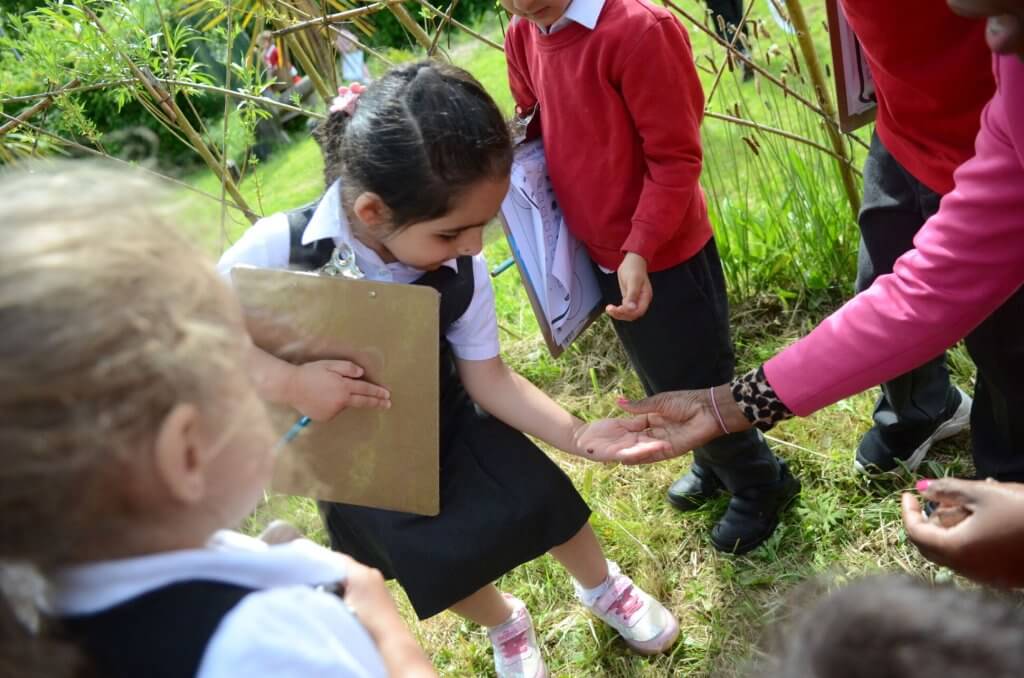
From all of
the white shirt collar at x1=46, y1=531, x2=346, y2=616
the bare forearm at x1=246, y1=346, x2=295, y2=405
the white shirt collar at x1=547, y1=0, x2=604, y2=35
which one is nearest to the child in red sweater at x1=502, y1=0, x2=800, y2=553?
the white shirt collar at x1=547, y1=0, x2=604, y2=35

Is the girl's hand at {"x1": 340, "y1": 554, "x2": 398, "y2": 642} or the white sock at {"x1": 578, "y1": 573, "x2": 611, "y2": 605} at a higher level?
the girl's hand at {"x1": 340, "y1": 554, "x2": 398, "y2": 642}

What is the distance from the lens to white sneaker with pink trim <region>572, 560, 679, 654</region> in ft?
6.24

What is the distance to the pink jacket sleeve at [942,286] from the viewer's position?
1255 millimetres

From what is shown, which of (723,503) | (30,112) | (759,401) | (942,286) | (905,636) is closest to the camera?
(905,636)

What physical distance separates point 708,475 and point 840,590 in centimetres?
157

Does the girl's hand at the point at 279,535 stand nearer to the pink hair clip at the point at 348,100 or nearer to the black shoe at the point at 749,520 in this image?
the pink hair clip at the point at 348,100

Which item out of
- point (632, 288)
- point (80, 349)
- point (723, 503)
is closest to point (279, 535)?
point (80, 349)

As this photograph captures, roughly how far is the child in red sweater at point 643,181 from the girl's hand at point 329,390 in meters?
0.51

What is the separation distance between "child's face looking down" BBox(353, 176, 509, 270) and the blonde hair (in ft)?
2.41

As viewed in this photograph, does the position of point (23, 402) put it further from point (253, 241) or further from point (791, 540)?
point (791, 540)

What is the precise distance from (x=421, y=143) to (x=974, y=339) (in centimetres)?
104

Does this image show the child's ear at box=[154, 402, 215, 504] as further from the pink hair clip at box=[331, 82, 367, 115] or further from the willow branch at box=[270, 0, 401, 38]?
the willow branch at box=[270, 0, 401, 38]

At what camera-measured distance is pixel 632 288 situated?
1.72 meters

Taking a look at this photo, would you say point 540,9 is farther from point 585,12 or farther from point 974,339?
point 974,339
